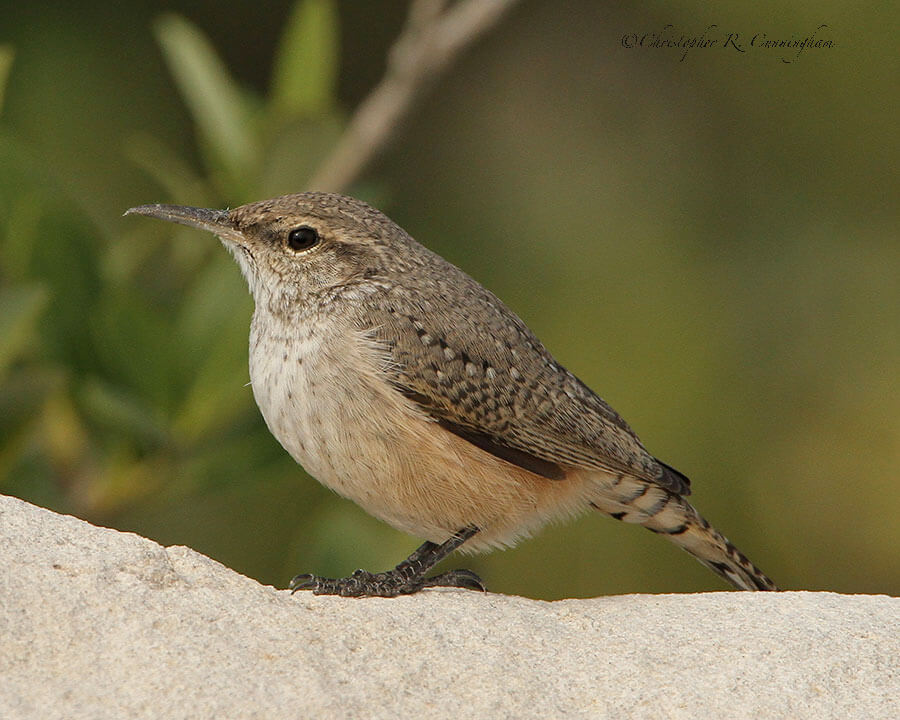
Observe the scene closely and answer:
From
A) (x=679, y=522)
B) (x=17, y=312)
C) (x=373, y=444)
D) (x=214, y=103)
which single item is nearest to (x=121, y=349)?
(x=17, y=312)

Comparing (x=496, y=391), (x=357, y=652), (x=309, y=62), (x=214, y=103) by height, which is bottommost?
(x=357, y=652)

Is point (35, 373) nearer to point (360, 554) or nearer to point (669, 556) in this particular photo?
point (360, 554)

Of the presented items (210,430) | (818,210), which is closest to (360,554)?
(210,430)

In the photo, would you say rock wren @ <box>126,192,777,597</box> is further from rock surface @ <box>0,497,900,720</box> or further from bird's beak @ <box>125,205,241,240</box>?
rock surface @ <box>0,497,900,720</box>

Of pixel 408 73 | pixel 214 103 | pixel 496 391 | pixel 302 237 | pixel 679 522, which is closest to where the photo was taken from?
pixel 496 391

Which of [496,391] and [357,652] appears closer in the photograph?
[357,652]

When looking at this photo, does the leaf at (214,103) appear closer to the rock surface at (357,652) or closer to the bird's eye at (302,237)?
the bird's eye at (302,237)

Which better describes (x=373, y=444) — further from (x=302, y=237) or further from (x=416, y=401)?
(x=302, y=237)

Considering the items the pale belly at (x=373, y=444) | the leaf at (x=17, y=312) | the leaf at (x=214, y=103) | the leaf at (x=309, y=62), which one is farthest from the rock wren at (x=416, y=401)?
the leaf at (x=309, y=62)
